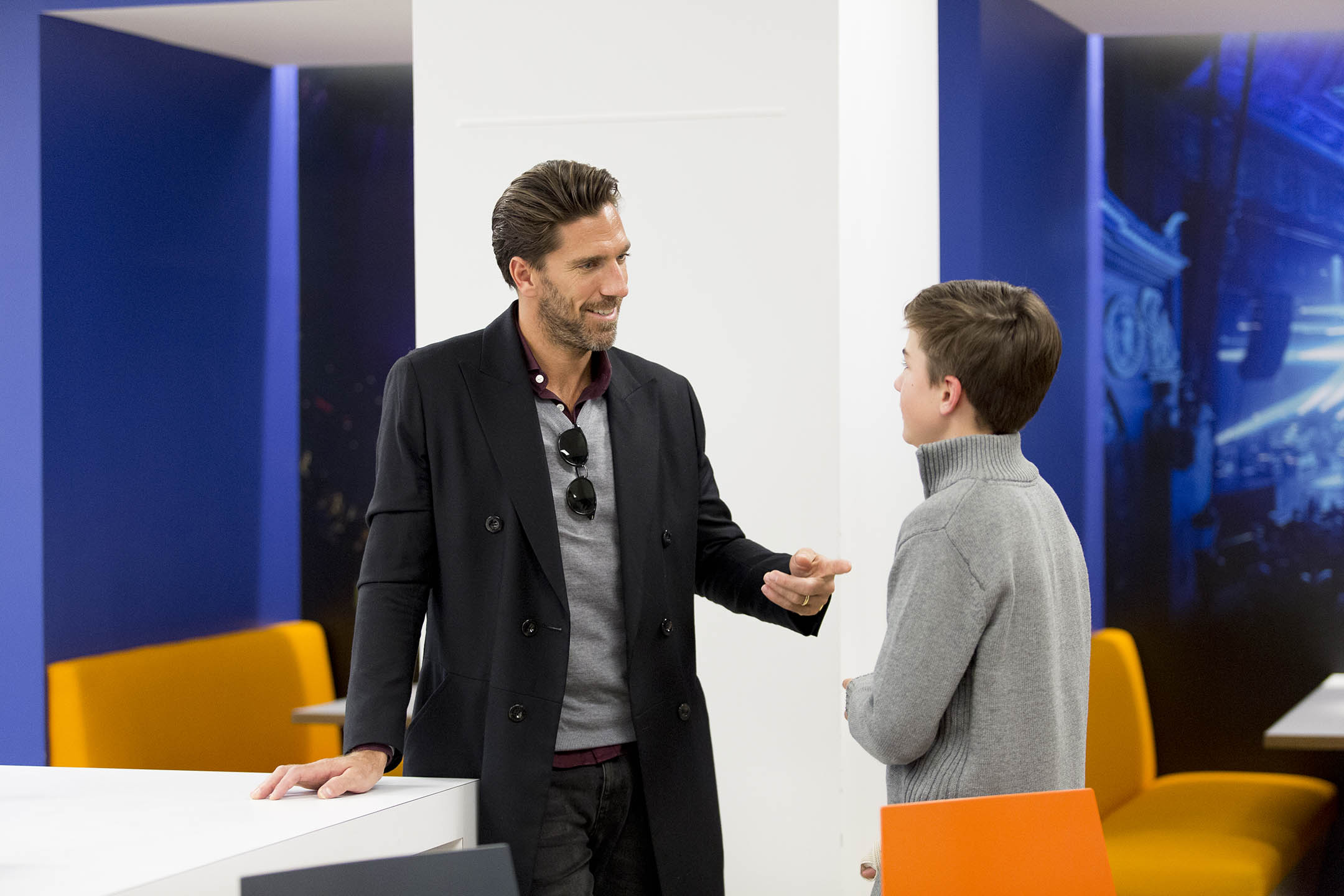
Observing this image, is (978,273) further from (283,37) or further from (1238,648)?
(283,37)

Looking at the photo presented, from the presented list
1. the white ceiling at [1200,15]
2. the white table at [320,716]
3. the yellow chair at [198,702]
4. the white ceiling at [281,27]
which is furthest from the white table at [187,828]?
the white ceiling at [1200,15]

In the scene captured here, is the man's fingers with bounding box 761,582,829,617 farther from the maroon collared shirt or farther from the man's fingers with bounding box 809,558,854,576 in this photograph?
the maroon collared shirt

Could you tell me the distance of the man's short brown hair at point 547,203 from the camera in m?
2.00

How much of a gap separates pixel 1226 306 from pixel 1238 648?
1.09 m

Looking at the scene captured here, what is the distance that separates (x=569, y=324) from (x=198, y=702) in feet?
9.05

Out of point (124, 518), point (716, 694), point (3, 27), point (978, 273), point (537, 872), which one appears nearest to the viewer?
point (537, 872)

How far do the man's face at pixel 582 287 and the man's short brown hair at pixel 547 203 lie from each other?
0.05 ft

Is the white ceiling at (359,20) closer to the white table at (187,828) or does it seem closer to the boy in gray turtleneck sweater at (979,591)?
the boy in gray turtleneck sweater at (979,591)

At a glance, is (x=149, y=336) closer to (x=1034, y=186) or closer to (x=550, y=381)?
(x=550, y=381)

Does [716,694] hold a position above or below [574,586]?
below

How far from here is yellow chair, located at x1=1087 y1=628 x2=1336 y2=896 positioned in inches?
129

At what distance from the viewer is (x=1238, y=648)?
4.27 meters

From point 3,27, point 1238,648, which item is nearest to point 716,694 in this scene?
point 1238,648

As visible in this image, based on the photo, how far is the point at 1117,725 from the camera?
4145mm
